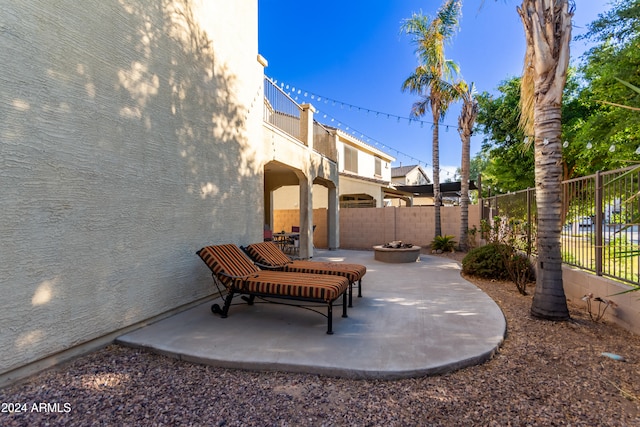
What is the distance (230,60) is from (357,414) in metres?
5.99

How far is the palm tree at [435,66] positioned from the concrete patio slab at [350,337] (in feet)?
29.5

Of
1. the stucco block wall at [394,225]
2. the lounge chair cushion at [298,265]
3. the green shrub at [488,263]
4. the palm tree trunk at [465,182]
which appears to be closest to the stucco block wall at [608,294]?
the green shrub at [488,263]

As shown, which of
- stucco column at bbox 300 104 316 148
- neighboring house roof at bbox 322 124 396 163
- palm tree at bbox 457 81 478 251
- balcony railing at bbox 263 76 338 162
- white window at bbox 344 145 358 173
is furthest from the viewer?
white window at bbox 344 145 358 173

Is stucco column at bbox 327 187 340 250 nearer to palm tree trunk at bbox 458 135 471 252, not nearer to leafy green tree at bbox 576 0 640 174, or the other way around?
palm tree trunk at bbox 458 135 471 252

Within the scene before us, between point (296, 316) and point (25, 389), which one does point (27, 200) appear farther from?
point (296, 316)

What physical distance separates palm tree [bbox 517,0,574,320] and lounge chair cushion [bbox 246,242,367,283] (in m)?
2.62

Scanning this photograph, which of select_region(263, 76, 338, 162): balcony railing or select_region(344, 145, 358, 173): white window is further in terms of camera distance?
select_region(344, 145, 358, 173): white window

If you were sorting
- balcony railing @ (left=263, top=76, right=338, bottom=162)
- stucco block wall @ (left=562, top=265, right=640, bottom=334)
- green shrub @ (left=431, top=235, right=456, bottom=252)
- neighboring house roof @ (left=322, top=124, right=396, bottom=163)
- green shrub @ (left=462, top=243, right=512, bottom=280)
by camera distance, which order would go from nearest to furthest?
stucco block wall @ (left=562, top=265, right=640, bottom=334)
green shrub @ (left=462, top=243, right=512, bottom=280)
balcony railing @ (left=263, top=76, right=338, bottom=162)
green shrub @ (left=431, top=235, right=456, bottom=252)
neighboring house roof @ (left=322, top=124, right=396, bottom=163)

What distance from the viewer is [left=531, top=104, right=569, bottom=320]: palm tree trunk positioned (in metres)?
4.47

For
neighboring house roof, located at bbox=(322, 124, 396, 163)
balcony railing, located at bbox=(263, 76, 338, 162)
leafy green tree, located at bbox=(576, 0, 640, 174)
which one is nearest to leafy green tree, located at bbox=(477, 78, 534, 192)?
leafy green tree, located at bbox=(576, 0, 640, 174)

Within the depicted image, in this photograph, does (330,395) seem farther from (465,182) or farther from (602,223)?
(465,182)

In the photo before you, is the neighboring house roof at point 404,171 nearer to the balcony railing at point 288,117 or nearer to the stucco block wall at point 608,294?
the balcony railing at point 288,117

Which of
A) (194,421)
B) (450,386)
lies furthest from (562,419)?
(194,421)

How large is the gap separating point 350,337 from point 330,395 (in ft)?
3.69
